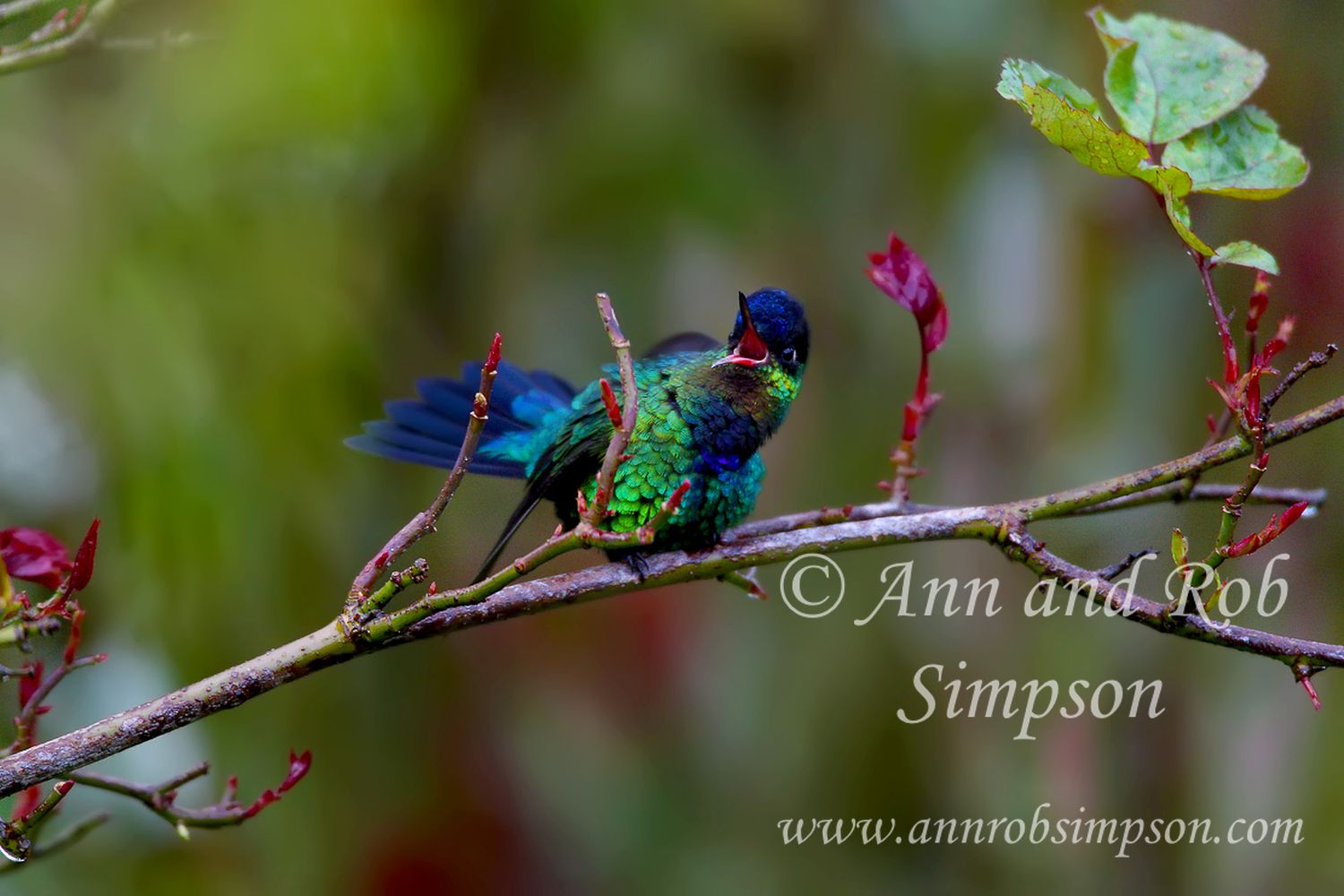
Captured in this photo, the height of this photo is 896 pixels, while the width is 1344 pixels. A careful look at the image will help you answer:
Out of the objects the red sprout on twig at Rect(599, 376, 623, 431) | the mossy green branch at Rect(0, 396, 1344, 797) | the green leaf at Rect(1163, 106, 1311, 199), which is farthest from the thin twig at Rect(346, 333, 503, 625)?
the green leaf at Rect(1163, 106, 1311, 199)

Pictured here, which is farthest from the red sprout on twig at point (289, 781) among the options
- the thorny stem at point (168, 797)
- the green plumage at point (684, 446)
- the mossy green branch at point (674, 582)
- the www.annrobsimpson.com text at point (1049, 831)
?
the www.annrobsimpson.com text at point (1049, 831)

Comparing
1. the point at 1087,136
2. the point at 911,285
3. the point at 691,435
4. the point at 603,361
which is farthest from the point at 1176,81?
the point at 603,361

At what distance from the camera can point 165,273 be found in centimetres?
380

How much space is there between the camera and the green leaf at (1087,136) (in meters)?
1.57

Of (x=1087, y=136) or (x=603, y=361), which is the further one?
(x=603, y=361)

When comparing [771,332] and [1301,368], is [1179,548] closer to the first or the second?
[1301,368]

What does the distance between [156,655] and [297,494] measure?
2.47ft

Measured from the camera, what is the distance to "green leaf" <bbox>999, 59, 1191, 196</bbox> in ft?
5.16

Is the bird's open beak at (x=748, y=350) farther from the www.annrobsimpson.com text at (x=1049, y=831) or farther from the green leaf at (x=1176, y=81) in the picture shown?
the www.annrobsimpson.com text at (x=1049, y=831)

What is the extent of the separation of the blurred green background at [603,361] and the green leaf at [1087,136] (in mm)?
2577

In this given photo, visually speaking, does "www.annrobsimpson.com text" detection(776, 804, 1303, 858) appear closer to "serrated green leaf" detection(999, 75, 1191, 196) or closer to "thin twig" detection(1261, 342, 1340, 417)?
"thin twig" detection(1261, 342, 1340, 417)

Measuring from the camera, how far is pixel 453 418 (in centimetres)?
297

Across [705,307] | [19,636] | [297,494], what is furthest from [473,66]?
[19,636]

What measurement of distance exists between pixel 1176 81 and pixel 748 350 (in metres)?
0.96
